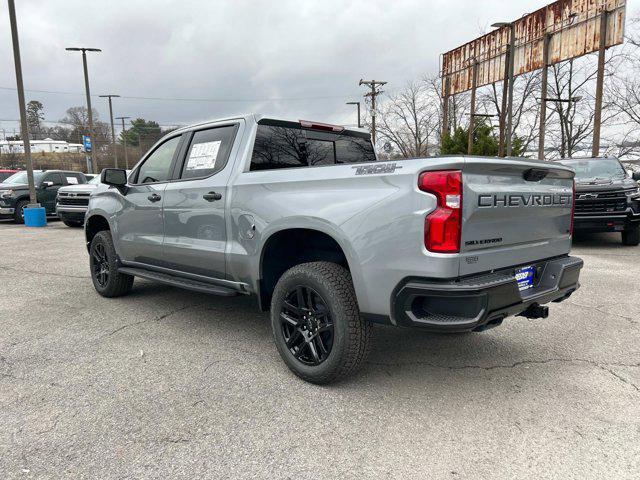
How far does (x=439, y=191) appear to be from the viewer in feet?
8.13

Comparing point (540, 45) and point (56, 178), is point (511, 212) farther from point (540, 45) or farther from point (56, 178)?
point (540, 45)

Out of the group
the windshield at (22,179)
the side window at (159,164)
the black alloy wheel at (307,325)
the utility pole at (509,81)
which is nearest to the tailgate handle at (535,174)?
the black alloy wheel at (307,325)

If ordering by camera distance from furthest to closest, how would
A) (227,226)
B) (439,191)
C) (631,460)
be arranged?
1. (227,226)
2. (439,191)
3. (631,460)

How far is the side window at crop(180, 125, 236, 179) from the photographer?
3900 mm

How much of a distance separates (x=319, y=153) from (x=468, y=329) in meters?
2.24

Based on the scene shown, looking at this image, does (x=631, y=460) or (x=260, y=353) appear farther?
(x=260, y=353)

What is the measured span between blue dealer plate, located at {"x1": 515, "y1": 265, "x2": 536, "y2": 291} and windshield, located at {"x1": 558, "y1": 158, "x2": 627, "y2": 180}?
750 centimetres

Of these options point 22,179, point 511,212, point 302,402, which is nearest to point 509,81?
point 511,212

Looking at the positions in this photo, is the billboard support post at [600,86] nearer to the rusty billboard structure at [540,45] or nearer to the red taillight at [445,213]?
the rusty billboard structure at [540,45]

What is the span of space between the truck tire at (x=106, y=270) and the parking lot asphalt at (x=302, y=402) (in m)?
0.54

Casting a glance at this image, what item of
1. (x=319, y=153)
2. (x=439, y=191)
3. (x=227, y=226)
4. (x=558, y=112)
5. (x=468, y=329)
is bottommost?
(x=468, y=329)

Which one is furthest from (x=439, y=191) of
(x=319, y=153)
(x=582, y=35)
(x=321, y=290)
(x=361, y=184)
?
(x=582, y=35)

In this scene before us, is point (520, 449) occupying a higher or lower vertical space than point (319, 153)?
lower

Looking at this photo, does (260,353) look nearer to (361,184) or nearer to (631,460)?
(361,184)
